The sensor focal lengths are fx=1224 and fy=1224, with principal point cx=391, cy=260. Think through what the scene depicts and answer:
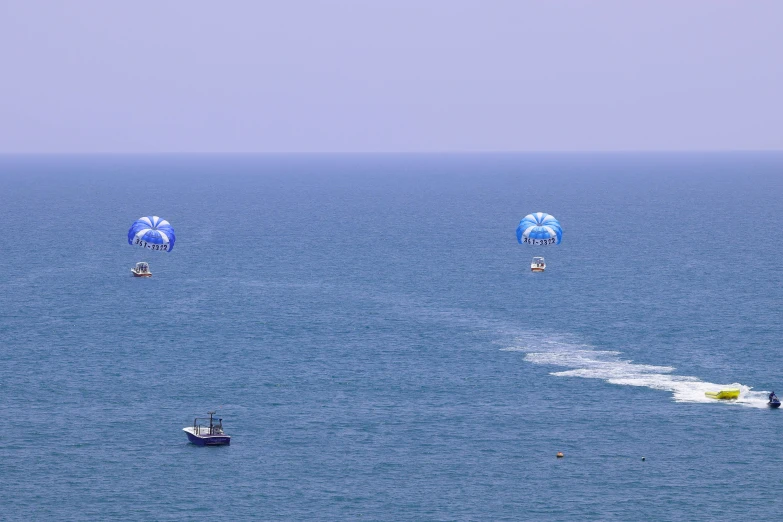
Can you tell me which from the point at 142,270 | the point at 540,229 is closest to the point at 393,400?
the point at 540,229

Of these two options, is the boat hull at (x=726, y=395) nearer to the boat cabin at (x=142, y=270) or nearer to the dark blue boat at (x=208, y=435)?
the dark blue boat at (x=208, y=435)

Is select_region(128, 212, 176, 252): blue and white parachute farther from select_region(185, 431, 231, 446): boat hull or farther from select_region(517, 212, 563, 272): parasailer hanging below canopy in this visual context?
select_region(185, 431, 231, 446): boat hull

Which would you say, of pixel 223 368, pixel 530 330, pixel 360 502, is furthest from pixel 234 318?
pixel 360 502

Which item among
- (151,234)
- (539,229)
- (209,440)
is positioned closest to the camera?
(209,440)

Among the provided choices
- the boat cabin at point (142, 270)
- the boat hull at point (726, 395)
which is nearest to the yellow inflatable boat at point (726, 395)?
the boat hull at point (726, 395)

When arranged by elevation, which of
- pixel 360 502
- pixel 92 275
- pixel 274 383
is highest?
pixel 92 275

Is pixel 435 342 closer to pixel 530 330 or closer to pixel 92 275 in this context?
pixel 530 330

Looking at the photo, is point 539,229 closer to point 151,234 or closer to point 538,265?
point 538,265
